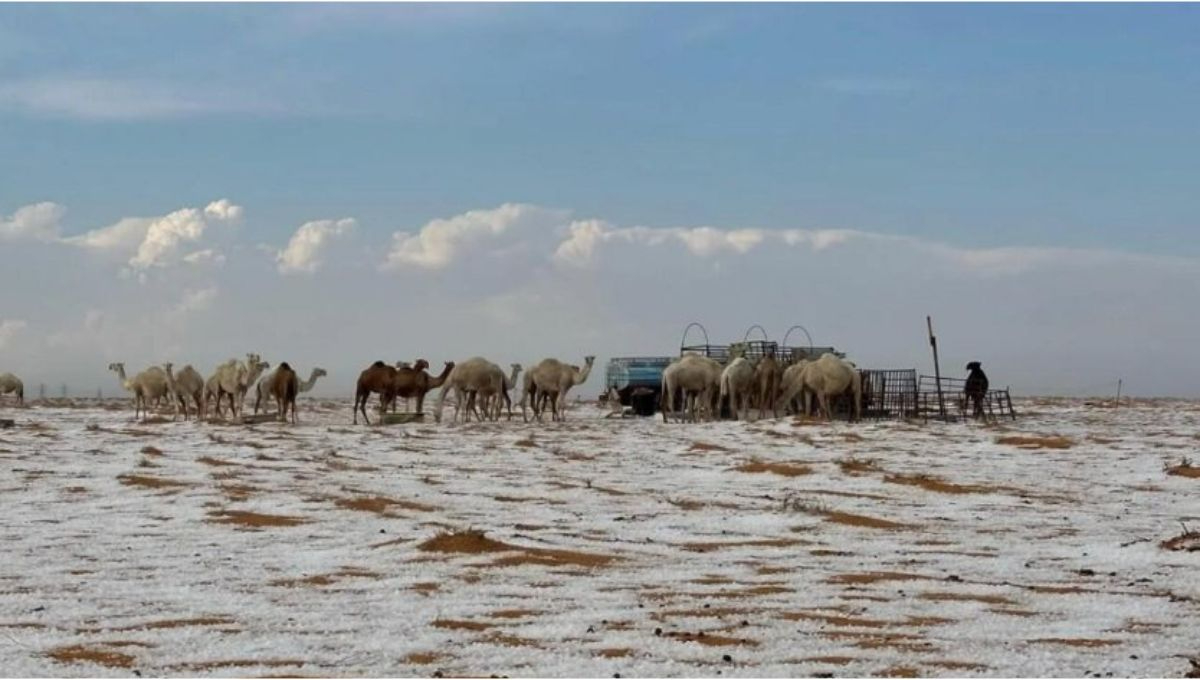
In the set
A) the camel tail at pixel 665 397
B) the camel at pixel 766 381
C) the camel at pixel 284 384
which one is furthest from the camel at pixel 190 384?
the camel at pixel 766 381

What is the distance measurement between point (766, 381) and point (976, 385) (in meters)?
6.75

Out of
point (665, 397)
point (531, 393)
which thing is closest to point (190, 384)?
point (531, 393)

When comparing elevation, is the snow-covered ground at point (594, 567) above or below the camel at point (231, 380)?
below

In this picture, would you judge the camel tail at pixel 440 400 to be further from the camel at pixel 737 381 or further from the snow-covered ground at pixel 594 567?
the snow-covered ground at pixel 594 567

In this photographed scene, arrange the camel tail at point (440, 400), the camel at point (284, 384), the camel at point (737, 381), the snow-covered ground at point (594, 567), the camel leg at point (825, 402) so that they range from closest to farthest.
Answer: the snow-covered ground at point (594, 567) → the camel at point (284, 384) → the camel tail at point (440, 400) → the camel leg at point (825, 402) → the camel at point (737, 381)

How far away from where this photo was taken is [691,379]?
43938 mm

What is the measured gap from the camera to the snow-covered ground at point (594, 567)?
8.20m

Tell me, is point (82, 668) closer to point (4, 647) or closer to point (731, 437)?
point (4, 647)

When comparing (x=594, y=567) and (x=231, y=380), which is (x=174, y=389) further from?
(x=594, y=567)

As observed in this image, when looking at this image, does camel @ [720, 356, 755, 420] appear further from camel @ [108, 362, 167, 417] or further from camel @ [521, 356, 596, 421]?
camel @ [108, 362, 167, 417]

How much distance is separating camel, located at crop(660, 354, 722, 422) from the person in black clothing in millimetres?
7975

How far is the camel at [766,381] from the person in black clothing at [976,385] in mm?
6045

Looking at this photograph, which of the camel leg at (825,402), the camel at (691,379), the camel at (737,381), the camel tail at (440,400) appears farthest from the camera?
the camel at (691,379)

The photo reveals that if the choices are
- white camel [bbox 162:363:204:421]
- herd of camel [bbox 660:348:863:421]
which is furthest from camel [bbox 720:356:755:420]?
white camel [bbox 162:363:204:421]
